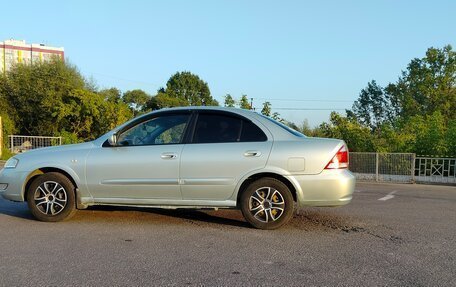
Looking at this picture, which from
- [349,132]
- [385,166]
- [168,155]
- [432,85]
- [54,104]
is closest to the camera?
[168,155]

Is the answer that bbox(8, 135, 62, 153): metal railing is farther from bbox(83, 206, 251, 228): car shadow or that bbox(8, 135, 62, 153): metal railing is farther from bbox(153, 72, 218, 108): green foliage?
bbox(153, 72, 218, 108): green foliage

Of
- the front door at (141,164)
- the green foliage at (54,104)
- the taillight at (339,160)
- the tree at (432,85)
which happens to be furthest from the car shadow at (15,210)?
the tree at (432,85)

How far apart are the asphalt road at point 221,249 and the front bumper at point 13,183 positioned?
0.38 meters

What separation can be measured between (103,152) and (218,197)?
5.84ft

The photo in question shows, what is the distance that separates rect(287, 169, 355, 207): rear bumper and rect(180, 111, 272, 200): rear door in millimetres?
589

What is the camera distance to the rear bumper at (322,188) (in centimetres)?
581

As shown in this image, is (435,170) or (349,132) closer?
(435,170)

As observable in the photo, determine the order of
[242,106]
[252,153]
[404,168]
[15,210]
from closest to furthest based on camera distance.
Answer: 1. [252,153]
2. [15,210]
3. [404,168]
4. [242,106]

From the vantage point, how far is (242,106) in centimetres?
2622

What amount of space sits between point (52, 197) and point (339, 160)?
408 cm

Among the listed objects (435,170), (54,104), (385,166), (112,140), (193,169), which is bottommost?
(435,170)

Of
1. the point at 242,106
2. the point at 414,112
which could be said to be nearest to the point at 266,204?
the point at 242,106

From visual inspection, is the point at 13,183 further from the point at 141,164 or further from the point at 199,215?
the point at 199,215

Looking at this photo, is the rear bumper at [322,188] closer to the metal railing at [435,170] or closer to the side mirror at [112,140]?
the side mirror at [112,140]
